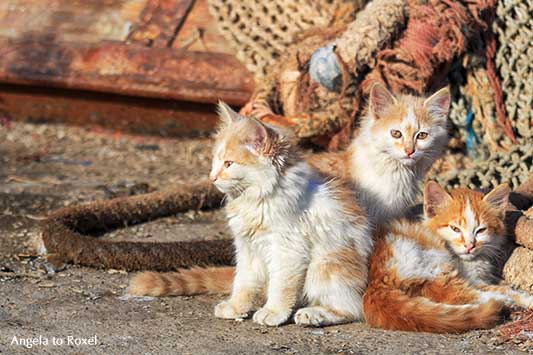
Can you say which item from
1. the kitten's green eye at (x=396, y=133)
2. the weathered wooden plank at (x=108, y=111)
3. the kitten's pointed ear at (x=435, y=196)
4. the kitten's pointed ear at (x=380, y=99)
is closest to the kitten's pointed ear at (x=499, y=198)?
the kitten's pointed ear at (x=435, y=196)

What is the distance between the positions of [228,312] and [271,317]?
21 centimetres

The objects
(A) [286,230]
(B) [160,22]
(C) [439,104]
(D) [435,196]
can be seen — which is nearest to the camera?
(A) [286,230]

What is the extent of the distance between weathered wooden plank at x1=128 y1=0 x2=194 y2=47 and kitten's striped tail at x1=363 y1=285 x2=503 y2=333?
11.9ft

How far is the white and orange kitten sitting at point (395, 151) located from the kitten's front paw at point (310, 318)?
0.58 meters

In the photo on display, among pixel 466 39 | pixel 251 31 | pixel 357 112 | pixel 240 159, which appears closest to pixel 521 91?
pixel 466 39

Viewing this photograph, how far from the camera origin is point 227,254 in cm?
441

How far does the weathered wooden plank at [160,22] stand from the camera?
262 inches

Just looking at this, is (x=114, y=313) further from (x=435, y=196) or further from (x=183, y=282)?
(x=435, y=196)

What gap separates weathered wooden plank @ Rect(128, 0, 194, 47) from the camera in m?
6.66

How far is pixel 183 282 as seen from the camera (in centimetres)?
396

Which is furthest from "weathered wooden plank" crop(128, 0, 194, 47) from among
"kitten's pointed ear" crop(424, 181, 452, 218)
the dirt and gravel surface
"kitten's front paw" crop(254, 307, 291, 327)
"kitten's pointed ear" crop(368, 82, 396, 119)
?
"kitten's front paw" crop(254, 307, 291, 327)

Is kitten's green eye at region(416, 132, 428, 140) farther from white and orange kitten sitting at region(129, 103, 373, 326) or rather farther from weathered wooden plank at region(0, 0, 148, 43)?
weathered wooden plank at region(0, 0, 148, 43)

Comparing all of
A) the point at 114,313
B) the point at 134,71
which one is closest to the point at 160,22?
the point at 134,71

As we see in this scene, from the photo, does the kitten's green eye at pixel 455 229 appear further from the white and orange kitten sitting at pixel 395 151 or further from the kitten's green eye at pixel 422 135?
the kitten's green eye at pixel 422 135
